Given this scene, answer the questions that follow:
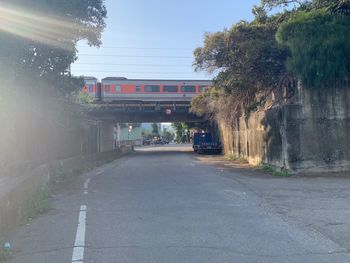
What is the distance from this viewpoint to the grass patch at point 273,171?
20594 millimetres

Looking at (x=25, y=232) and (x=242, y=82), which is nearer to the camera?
(x=25, y=232)

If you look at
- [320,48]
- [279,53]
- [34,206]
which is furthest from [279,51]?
[34,206]

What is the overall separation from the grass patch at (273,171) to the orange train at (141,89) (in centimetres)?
2645

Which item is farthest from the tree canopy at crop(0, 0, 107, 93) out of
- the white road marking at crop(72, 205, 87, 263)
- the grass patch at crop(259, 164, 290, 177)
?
the grass patch at crop(259, 164, 290, 177)

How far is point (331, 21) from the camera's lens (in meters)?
20.2

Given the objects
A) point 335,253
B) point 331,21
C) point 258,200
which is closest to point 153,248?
point 335,253

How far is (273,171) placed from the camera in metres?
22.2

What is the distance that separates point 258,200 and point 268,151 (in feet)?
38.8

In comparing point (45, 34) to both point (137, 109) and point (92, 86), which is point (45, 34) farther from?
point (92, 86)

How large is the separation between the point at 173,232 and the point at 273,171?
47.1ft

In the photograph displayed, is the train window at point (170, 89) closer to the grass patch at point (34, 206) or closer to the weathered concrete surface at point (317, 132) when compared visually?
the weathered concrete surface at point (317, 132)

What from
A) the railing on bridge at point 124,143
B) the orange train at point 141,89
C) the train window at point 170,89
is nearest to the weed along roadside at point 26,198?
the orange train at point 141,89

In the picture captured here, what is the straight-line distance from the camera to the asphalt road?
697 cm

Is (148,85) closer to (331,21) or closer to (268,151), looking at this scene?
(268,151)
